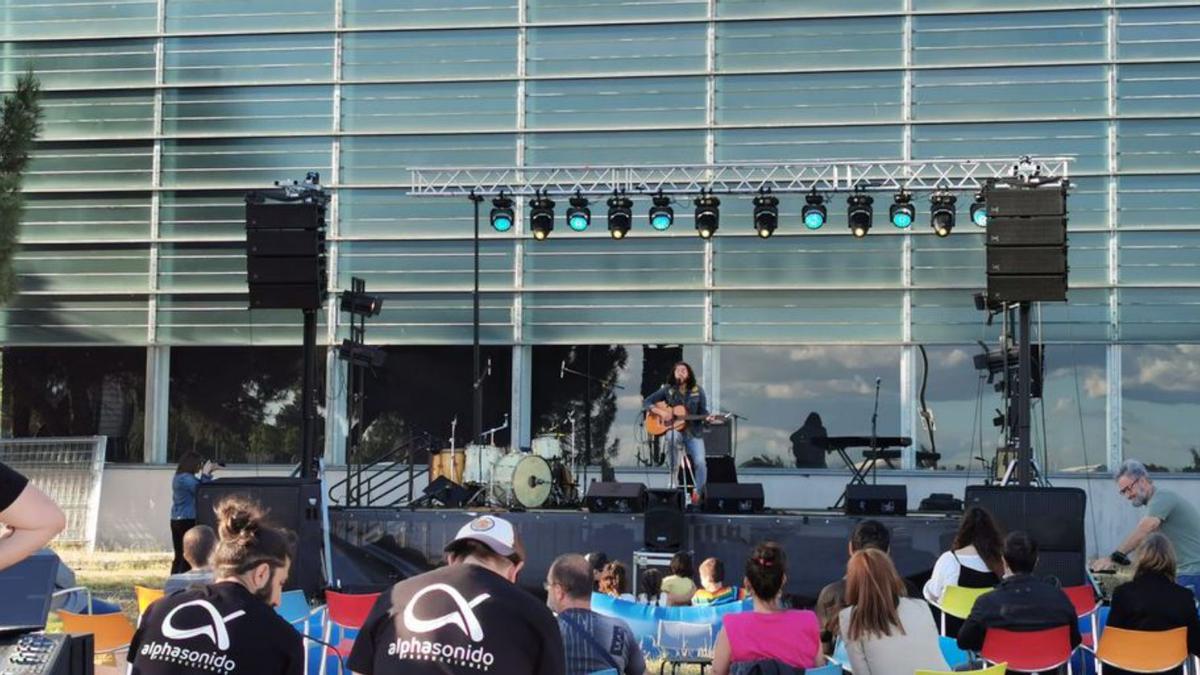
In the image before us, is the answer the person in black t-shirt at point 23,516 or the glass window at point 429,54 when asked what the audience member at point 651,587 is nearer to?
the person in black t-shirt at point 23,516

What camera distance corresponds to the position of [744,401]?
17.4m

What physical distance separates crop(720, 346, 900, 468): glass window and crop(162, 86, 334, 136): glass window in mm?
5905

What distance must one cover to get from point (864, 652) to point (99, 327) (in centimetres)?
1448

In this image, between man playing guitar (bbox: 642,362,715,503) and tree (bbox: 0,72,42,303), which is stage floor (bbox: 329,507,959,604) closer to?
man playing guitar (bbox: 642,362,715,503)

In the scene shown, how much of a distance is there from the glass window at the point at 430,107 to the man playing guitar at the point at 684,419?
17.0 feet

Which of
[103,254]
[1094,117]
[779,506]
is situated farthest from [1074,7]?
[103,254]

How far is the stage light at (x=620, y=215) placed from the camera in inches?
591

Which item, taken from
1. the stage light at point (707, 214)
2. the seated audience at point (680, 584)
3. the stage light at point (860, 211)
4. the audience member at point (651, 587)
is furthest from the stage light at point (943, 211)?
→ the seated audience at point (680, 584)

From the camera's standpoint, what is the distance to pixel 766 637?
5.29 meters

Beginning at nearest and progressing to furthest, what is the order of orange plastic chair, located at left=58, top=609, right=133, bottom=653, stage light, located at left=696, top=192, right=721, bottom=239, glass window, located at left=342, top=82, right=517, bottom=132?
orange plastic chair, located at left=58, top=609, right=133, bottom=653 < stage light, located at left=696, top=192, right=721, bottom=239 < glass window, located at left=342, top=82, right=517, bottom=132

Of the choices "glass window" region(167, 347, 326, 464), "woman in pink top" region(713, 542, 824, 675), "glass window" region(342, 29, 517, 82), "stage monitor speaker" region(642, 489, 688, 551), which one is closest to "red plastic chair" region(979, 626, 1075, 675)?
"woman in pink top" region(713, 542, 824, 675)

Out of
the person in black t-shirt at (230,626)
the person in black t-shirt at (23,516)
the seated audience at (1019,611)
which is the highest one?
→ the person in black t-shirt at (23,516)

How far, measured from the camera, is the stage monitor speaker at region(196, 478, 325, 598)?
37.8ft

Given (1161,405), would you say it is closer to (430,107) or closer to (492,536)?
(430,107)
